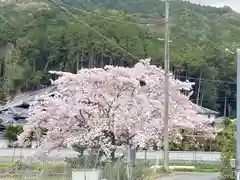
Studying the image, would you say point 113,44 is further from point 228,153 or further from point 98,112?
point 228,153

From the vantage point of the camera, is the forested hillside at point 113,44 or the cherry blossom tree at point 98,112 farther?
the forested hillside at point 113,44

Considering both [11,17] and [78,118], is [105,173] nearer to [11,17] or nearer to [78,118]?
[78,118]

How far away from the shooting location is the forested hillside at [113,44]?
64.0m

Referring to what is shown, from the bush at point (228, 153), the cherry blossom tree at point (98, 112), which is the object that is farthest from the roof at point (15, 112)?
the bush at point (228, 153)

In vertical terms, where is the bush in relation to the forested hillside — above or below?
below

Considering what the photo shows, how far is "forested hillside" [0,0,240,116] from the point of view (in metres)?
64.0

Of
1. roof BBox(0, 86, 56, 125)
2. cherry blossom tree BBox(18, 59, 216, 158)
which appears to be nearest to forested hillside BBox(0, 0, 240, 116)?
roof BBox(0, 86, 56, 125)

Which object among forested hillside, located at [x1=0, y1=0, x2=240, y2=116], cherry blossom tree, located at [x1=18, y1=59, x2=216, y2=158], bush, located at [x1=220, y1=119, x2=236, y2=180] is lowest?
bush, located at [x1=220, y1=119, x2=236, y2=180]

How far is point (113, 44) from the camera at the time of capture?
213ft

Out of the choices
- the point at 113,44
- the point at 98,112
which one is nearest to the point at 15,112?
the point at 113,44

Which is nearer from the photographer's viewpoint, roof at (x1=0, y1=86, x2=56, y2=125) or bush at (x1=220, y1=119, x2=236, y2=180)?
bush at (x1=220, y1=119, x2=236, y2=180)

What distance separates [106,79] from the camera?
3064cm

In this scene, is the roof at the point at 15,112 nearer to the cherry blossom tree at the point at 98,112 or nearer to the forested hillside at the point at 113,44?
the forested hillside at the point at 113,44

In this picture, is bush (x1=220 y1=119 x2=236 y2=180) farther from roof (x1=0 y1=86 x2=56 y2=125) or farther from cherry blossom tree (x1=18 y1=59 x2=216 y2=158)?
roof (x1=0 y1=86 x2=56 y2=125)
